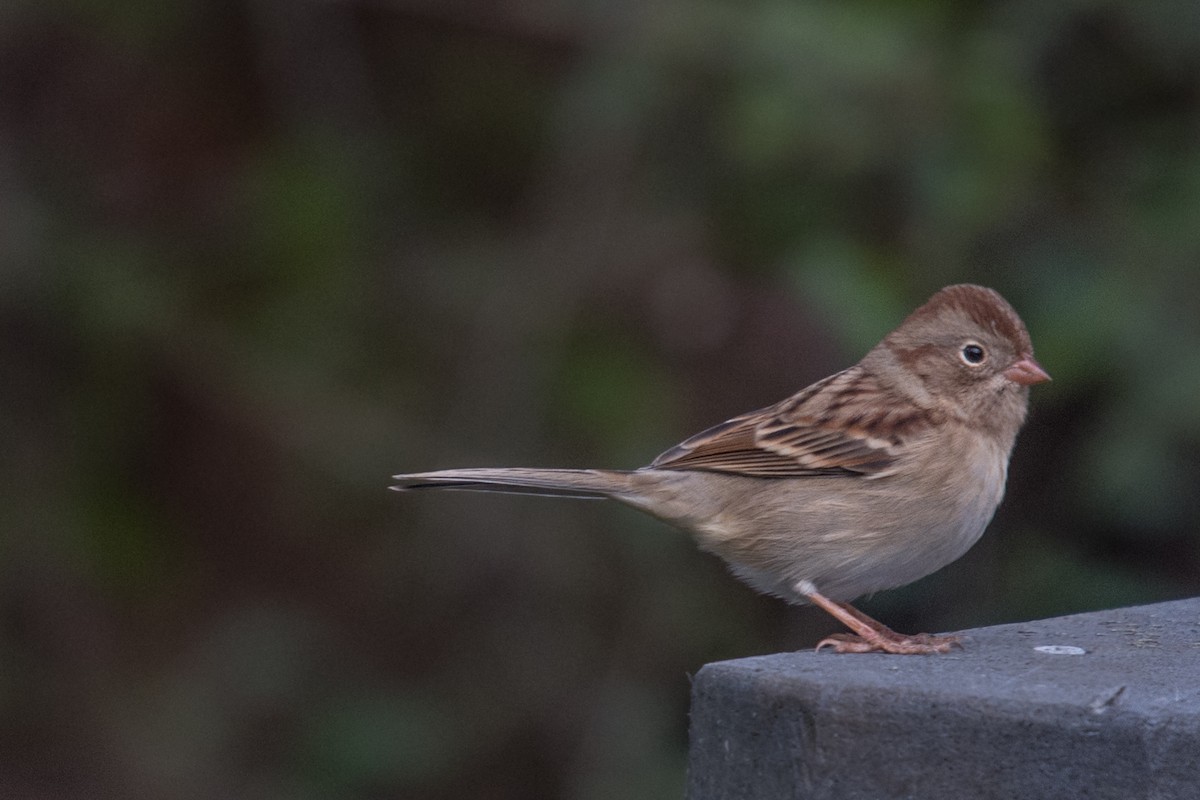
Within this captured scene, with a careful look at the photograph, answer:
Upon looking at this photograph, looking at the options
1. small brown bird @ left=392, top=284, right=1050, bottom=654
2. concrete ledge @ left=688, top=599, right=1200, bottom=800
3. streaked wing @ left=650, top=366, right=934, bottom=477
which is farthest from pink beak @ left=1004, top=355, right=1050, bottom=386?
concrete ledge @ left=688, top=599, right=1200, bottom=800

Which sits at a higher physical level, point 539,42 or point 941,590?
point 539,42

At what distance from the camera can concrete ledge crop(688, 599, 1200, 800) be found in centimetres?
216

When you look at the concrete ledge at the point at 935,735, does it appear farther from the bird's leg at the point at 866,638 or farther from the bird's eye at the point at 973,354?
the bird's eye at the point at 973,354

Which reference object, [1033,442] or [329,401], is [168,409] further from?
[1033,442]

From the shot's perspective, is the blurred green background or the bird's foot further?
the blurred green background

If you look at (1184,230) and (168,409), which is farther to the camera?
(168,409)

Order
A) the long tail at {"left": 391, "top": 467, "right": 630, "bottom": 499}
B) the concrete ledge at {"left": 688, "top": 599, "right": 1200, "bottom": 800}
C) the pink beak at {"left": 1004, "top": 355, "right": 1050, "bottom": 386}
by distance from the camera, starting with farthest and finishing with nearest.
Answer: the pink beak at {"left": 1004, "top": 355, "right": 1050, "bottom": 386} → the long tail at {"left": 391, "top": 467, "right": 630, "bottom": 499} → the concrete ledge at {"left": 688, "top": 599, "right": 1200, "bottom": 800}

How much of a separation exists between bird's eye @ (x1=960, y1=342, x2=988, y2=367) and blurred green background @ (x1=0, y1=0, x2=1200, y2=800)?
361mm

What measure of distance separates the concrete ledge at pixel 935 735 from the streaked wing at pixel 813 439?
4.28 ft

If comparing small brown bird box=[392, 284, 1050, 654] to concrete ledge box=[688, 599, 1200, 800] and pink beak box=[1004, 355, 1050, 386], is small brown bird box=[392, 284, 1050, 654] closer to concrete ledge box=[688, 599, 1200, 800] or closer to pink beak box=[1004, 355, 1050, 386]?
pink beak box=[1004, 355, 1050, 386]

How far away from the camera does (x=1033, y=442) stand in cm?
494

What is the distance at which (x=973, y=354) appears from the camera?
3.92 metres

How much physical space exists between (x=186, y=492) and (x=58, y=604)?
64cm

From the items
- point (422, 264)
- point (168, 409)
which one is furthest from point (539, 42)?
point (168, 409)
